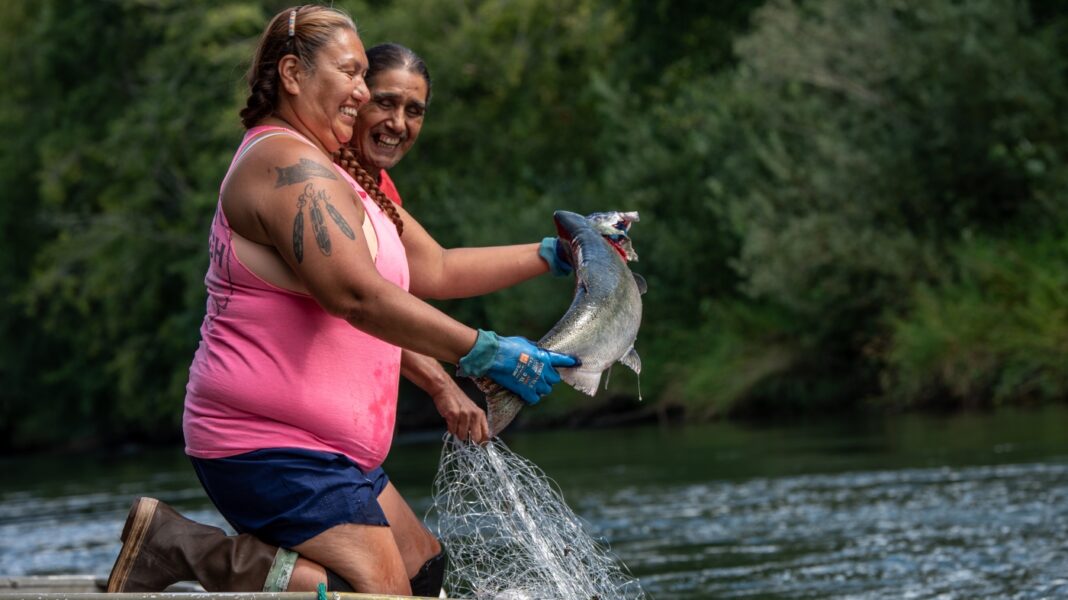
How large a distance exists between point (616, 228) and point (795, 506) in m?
6.40

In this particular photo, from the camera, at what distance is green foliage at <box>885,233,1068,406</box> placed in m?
18.7

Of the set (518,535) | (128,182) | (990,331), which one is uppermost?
(128,182)

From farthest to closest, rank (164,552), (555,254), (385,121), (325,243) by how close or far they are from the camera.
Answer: (555,254)
(385,121)
(164,552)
(325,243)

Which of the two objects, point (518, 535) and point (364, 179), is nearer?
point (364, 179)

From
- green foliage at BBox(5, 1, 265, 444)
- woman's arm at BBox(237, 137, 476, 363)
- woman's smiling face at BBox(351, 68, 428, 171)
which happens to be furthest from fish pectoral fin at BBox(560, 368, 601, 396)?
green foliage at BBox(5, 1, 265, 444)

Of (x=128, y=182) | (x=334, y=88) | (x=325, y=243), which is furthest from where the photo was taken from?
(x=128, y=182)

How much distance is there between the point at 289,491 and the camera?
13.6ft

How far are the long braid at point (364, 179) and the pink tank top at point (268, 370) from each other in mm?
431

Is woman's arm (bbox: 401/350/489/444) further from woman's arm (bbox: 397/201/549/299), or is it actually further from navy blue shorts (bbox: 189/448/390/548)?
navy blue shorts (bbox: 189/448/390/548)

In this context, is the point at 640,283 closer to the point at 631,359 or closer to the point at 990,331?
the point at 631,359

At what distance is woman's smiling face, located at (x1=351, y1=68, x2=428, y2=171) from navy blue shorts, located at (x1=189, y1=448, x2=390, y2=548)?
46.0 inches

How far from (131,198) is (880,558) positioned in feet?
87.6

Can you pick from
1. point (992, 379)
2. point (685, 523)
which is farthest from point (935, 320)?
point (685, 523)

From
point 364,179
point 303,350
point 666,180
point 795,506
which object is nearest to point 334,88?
point 364,179
